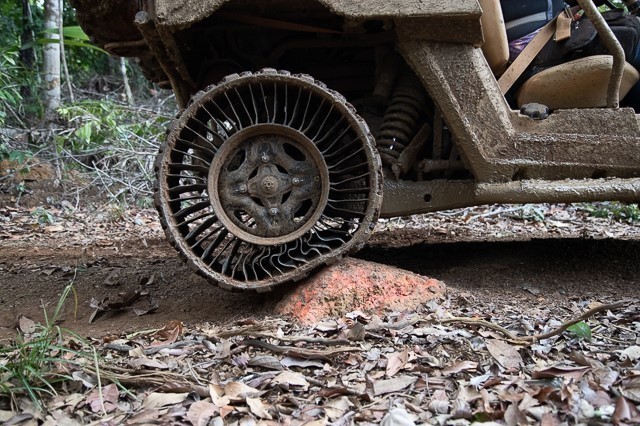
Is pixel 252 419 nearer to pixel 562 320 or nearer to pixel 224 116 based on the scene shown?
pixel 562 320

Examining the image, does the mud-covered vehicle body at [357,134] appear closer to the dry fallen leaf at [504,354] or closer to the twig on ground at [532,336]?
the twig on ground at [532,336]

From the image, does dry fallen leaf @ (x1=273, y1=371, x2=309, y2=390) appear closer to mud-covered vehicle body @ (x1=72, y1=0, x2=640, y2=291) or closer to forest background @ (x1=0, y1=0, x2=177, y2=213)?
mud-covered vehicle body @ (x1=72, y1=0, x2=640, y2=291)

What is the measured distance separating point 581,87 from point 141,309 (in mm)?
2484

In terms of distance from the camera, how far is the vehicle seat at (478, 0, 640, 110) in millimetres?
3033

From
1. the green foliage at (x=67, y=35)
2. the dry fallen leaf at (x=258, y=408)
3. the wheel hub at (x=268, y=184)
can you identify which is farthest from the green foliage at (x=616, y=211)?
the green foliage at (x=67, y=35)

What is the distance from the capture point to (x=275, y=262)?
9.64 ft

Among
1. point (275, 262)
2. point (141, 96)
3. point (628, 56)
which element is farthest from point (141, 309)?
point (141, 96)

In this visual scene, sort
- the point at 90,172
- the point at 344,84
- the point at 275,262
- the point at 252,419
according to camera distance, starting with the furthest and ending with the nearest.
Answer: the point at 90,172 < the point at 344,84 < the point at 275,262 < the point at 252,419

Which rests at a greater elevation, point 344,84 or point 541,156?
point 344,84

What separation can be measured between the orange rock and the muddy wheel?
0.29ft

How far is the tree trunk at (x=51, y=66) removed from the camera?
26.2ft

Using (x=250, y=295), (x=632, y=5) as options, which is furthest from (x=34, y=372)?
(x=632, y=5)

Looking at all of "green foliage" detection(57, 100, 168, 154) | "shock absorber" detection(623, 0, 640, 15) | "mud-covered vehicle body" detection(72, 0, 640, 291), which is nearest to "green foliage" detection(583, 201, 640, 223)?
"shock absorber" detection(623, 0, 640, 15)

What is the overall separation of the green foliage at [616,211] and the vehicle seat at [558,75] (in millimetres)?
3150
